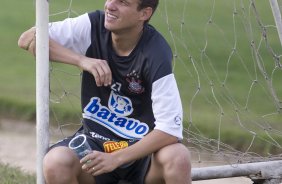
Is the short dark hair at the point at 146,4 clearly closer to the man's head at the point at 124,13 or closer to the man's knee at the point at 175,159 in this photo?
the man's head at the point at 124,13

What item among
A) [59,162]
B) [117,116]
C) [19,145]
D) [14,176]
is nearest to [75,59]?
[117,116]

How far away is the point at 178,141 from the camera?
181 inches

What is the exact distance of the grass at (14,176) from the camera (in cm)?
607

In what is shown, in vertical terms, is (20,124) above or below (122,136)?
below

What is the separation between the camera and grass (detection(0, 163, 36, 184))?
6.07 meters

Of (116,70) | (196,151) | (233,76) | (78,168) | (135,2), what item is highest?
(135,2)

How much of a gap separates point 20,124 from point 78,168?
3501mm

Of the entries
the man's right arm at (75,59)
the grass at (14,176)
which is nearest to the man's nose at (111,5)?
the man's right arm at (75,59)

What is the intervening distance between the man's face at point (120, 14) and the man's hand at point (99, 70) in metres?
0.20

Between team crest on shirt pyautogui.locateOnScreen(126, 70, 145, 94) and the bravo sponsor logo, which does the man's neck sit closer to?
team crest on shirt pyautogui.locateOnScreen(126, 70, 145, 94)

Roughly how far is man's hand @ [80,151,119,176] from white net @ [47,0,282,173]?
98cm

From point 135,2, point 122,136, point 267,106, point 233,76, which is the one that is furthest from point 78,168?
point 233,76

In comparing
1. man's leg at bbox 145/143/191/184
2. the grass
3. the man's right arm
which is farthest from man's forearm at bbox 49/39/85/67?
the grass

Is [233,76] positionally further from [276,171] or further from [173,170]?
[173,170]
